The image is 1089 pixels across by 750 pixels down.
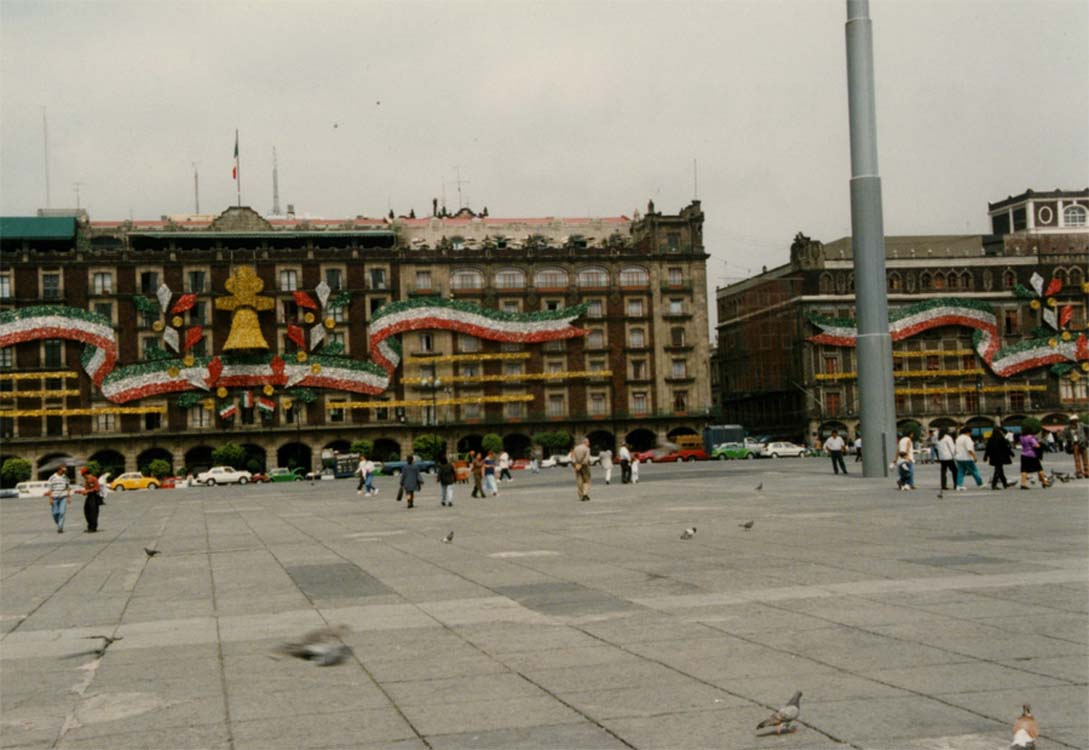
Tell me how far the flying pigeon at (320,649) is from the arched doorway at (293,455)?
86.7 m

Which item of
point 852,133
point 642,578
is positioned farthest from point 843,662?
point 852,133

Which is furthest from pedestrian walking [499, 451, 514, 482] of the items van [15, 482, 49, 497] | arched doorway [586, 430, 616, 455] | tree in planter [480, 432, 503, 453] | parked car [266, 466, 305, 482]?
arched doorway [586, 430, 616, 455]

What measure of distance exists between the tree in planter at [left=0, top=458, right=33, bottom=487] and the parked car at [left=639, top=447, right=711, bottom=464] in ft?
144

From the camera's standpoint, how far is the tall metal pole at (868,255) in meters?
40.6

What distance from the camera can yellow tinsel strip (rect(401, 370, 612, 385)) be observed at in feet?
325

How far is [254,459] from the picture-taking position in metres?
95.1

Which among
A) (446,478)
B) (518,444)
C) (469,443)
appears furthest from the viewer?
(518,444)

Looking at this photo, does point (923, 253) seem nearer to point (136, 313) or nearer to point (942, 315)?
point (942, 315)

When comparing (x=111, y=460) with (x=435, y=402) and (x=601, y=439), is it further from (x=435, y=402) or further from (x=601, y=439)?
(x=601, y=439)

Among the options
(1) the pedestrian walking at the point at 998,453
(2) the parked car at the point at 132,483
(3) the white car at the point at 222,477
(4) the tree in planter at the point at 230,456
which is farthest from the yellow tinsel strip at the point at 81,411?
(1) the pedestrian walking at the point at 998,453

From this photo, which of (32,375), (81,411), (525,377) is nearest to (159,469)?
(81,411)

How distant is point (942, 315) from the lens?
10881 centimetres

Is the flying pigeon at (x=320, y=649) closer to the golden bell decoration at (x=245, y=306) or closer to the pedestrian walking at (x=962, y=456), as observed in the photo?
the pedestrian walking at (x=962, y=456)

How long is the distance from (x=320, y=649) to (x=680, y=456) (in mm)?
84879
